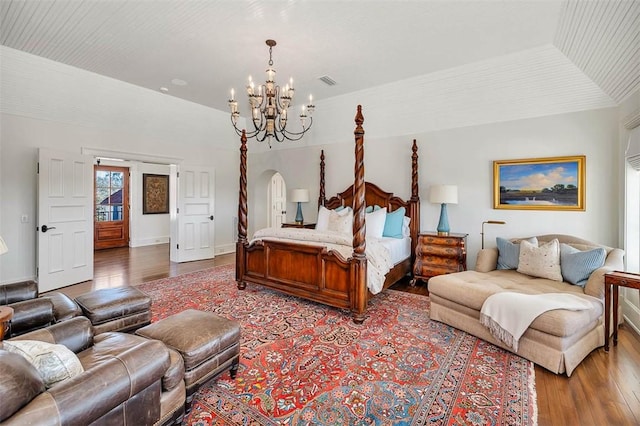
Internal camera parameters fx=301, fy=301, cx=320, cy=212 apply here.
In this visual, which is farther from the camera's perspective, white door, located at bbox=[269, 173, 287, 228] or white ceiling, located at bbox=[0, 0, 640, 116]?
white door, located at bbox=[269, 173, 287, 228]

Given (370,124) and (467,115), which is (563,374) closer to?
(467,115)

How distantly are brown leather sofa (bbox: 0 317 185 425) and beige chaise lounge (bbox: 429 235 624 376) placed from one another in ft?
8.40

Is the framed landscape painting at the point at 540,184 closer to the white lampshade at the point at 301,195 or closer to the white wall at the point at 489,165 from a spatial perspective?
the white wall at the point at 489,165

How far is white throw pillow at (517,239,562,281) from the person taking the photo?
3234 millimetres

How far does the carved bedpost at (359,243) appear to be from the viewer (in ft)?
10.8

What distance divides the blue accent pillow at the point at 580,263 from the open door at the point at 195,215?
6.31 meters

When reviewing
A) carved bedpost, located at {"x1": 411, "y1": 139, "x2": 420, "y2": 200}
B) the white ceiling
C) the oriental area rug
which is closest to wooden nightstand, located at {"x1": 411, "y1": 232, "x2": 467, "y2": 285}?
carved bedpost, located at {"x1": 411, "y1": 139, "x2": 420, "y2": 200}

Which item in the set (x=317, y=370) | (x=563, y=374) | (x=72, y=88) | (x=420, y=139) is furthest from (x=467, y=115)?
(x=72, y=88)

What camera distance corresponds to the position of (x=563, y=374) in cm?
232

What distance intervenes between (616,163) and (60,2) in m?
6.30

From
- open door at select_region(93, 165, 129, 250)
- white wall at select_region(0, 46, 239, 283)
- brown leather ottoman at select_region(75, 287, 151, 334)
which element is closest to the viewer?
brown leather ottoman at select_region(75, 287, 151, 334)

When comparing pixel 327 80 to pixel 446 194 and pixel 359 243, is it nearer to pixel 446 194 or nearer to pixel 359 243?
pixel 446 194

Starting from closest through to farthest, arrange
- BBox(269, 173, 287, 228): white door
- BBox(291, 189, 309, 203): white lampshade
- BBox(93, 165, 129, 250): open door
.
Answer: BBox(291, 189, 309, 203): white lampshade < BBox(93, 165, 129, 250): open door < BBox(269, 173, 287, 228): white door

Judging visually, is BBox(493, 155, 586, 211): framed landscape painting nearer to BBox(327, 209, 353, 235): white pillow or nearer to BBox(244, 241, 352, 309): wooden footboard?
BBox(327, 209, 353, 235): white pillow
